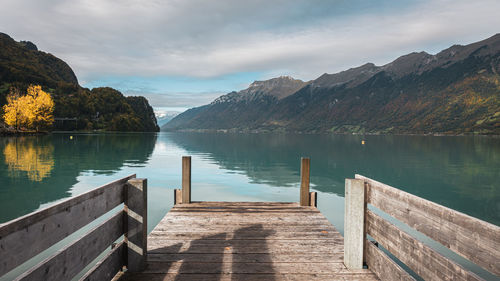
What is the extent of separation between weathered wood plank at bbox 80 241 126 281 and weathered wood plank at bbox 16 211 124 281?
225 millimetres

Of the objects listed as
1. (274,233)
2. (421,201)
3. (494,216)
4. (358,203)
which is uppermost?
(421,201)

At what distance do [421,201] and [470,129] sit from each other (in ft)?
820

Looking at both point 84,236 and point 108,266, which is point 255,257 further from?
point 84,236

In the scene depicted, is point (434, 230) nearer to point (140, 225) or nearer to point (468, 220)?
point (468, 220)

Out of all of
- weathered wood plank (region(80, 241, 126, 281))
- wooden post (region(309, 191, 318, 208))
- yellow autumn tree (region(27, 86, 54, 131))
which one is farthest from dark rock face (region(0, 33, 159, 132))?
weathered wood plank (region(80, 241, 126, 281))

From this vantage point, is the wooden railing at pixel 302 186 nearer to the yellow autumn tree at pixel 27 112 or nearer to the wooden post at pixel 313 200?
the wooden post at pixel 313 200

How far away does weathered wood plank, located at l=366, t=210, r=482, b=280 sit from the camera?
2538 millimetres

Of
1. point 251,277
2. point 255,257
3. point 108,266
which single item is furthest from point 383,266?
point 108,266

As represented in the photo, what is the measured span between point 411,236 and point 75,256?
3.74 meters

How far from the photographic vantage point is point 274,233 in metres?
6.01

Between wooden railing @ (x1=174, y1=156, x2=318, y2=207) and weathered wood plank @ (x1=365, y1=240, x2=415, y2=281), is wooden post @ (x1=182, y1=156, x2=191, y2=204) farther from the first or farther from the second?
weathered wood plank @ (x1=365, y1=240, x2=415, y2=281)

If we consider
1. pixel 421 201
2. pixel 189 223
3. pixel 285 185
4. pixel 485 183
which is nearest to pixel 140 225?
pixel 189 223

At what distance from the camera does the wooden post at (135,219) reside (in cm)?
389

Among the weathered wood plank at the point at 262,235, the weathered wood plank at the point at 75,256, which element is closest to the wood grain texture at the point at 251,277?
the weathered wood plank at the point at 75,256
